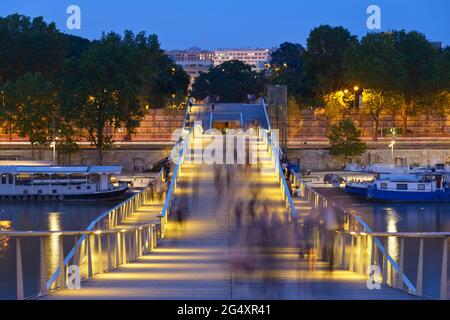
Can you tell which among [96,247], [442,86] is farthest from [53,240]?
[442,86]

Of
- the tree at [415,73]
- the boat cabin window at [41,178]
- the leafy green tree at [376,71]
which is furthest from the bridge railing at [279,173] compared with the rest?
the tree at [415,73]

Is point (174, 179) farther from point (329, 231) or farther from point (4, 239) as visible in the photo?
point (329, 231)

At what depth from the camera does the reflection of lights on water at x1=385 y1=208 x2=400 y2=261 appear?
28950 millimetres

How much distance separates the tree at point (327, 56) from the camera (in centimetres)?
6994

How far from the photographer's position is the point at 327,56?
70.6 metres

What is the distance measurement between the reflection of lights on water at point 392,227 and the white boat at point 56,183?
40.8 feet

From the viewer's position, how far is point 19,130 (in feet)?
197

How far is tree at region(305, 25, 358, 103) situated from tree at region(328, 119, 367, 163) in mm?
10364

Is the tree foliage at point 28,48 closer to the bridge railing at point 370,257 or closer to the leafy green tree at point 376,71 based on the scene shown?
the leafy green tree at point 376,71

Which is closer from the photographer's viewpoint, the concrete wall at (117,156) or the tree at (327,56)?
the concrete wall at (117,156)

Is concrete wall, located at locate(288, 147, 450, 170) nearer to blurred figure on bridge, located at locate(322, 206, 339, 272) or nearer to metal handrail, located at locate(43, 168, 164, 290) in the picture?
metal handrail, located at locate(43, 168, 164, 290)

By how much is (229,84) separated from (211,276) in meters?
86.5

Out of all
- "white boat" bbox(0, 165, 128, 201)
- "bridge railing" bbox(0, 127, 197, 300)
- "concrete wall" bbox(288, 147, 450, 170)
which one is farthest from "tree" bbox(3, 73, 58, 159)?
"bridge railing" bbox(0, 127, 197, 300)
